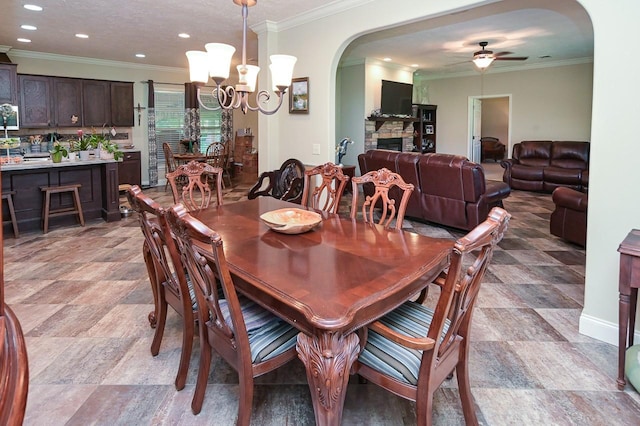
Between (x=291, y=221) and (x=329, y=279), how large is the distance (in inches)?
31.4

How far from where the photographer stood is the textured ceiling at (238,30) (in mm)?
4762

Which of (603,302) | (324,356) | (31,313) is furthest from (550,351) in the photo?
(31,313)

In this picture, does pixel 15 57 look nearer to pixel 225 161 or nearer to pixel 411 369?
pixel 225 161

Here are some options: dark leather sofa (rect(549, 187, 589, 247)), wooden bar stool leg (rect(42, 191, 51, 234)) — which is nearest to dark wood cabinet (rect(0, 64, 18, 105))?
wooden bar stool leg (rect(42, 191, 51, 234))

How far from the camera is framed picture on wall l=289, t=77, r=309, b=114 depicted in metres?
5.03

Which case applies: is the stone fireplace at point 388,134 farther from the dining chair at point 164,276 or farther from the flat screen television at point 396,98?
the dining chair at point 164,276

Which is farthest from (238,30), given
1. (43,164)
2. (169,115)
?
(169,115)

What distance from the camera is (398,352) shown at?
1.72 meters

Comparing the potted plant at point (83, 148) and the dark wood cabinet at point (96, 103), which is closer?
the potted plant at point (83, 148)

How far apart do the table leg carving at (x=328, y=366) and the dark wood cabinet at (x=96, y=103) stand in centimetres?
833

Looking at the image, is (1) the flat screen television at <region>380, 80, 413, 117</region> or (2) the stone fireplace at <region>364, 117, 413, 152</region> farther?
(1) the flat screen television at <region>380, 80, 413, 117</region>

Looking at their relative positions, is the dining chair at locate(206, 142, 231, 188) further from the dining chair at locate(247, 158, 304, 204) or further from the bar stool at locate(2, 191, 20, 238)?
the bar stool at locate(2, 191, 20, 238)

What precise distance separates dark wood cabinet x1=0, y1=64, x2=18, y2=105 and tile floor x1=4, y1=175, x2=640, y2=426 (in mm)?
4351

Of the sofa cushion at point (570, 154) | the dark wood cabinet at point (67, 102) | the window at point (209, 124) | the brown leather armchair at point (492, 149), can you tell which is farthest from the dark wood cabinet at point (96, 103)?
the brown leather armchair at point (492, 149)
